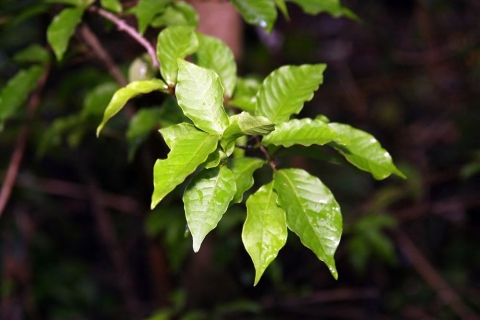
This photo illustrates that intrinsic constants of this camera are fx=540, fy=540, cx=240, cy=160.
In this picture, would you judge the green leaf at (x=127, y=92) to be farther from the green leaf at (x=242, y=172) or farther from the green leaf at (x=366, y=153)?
the green leaf at (x=366, y=153)

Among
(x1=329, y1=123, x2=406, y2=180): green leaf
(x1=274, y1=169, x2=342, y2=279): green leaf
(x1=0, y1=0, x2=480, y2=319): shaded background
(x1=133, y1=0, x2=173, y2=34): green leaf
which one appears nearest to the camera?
(x1=274, y1=169, x2=342, y2=279): green leaf

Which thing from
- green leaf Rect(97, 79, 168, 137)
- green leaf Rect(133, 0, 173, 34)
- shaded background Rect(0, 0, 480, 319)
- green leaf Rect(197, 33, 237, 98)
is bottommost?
shaded background Rect(0, 0, 480, 319)

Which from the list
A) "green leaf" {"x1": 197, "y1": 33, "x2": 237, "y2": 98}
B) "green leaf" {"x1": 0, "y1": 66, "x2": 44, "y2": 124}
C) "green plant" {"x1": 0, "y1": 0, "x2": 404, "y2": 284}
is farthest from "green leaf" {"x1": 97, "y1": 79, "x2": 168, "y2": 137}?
"green leaf" {"x1": 0, "y1": 66, "x2": 44, "y2": 124}

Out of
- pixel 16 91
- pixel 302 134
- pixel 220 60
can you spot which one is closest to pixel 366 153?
pixel 302 134

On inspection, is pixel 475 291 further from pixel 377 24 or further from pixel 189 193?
pixel 377 24

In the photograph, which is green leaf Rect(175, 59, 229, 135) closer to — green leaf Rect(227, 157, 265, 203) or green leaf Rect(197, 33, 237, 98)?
green leaf Rect(227, 157, 265, 203)

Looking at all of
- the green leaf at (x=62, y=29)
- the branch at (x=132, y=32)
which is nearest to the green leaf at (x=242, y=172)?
the branch at (x=132, y=32)

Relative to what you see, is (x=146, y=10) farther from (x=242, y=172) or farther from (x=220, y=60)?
(x=242, y=172)
